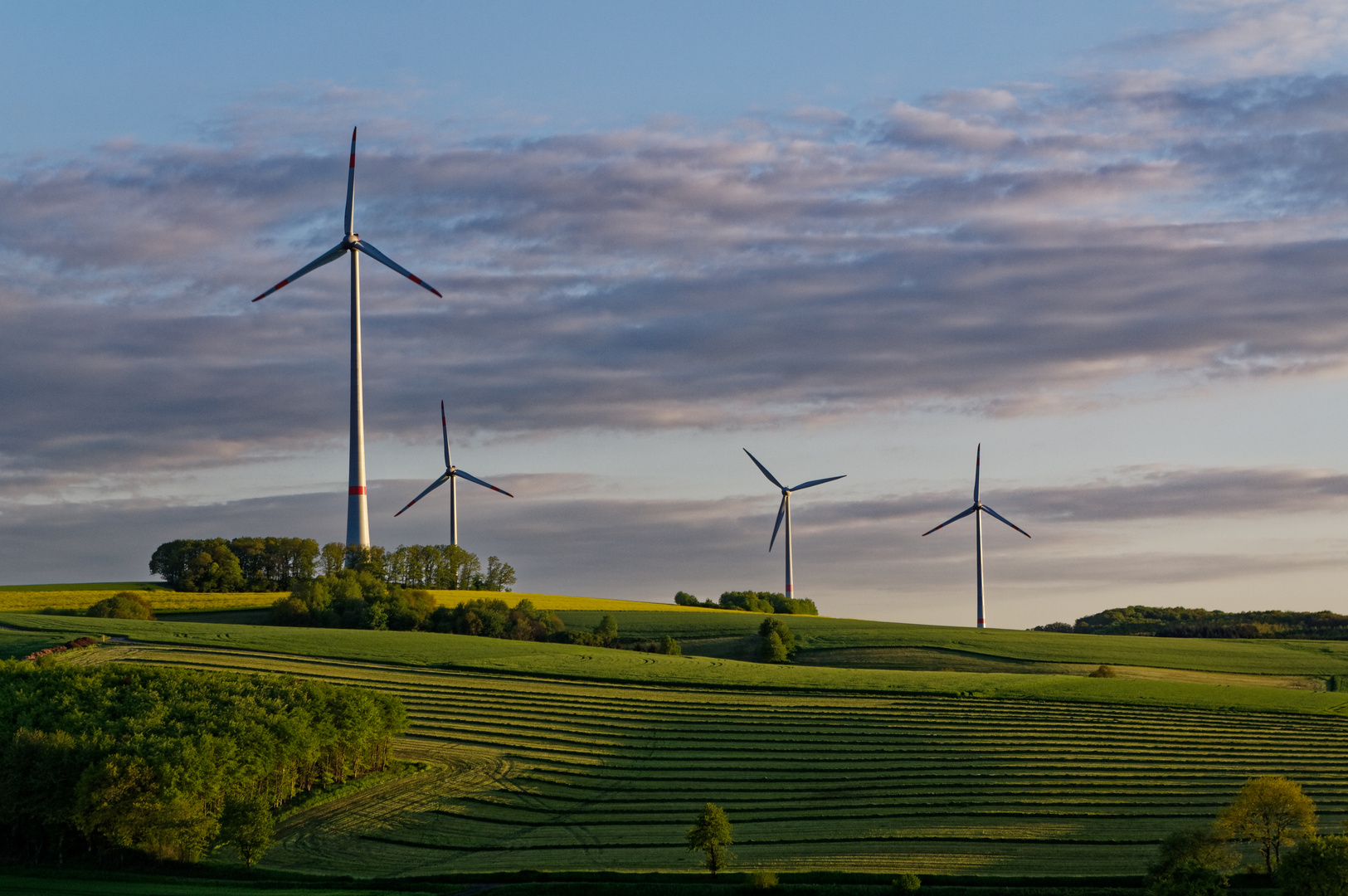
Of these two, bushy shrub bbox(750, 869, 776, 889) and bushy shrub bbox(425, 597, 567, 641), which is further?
bushy shrub bbox(425, 597, 567, 641)

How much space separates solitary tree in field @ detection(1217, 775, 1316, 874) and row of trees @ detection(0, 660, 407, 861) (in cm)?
4433

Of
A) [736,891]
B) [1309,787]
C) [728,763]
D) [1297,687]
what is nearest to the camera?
[736,891]

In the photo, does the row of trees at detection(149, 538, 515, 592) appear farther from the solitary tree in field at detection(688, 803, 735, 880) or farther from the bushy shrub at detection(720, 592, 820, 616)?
A: the solitary tree in field at detection(688, 803, 735, 880)

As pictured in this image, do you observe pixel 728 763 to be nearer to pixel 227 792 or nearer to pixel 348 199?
pixel 227 792

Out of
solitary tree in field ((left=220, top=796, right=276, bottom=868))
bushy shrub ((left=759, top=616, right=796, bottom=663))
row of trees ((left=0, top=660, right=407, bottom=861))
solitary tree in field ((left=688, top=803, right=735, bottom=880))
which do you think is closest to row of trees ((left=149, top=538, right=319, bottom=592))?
bushy shrub ((left=759, top=616, right=796, bottom=663))

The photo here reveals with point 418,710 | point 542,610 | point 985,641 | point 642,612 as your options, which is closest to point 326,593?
point 542,610

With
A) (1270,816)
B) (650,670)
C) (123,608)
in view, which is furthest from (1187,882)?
(123,608)

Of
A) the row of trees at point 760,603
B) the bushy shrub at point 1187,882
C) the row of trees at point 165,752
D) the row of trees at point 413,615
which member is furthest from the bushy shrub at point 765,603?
the bushy shrub at point 1187,882

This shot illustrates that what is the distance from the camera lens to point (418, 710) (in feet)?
294

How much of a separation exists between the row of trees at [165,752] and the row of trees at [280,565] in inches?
3392

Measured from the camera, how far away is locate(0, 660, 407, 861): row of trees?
60.8 m

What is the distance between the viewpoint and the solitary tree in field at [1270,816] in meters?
53.5

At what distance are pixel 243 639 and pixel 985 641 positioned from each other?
74069 mm

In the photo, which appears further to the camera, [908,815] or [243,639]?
[243,639]
